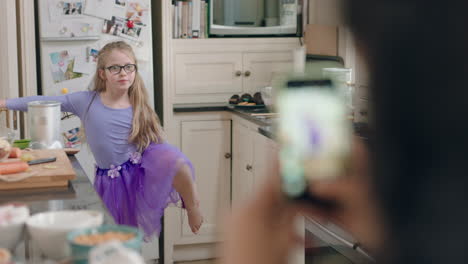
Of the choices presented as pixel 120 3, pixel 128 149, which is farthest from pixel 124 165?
pixel 120 3

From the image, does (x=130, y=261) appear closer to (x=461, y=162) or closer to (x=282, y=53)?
(x=461, y=162)

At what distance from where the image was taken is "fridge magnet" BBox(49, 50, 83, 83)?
3.68m

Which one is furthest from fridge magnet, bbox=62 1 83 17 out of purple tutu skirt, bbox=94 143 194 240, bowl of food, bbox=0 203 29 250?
bowl of food, bbox=0 203 29 250

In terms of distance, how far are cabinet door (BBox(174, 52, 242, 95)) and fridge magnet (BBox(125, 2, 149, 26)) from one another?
309mm

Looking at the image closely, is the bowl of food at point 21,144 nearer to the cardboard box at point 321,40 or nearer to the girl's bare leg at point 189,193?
the girl's bare leg at point 189,193

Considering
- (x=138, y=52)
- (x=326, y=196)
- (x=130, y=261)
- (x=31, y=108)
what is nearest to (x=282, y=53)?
(x=138, y=52)

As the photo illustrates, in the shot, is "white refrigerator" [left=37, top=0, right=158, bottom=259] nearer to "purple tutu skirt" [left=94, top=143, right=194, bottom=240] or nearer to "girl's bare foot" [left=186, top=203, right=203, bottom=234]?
"purple tutu skirt" [left=94, top=143, right=194, bottom=240]

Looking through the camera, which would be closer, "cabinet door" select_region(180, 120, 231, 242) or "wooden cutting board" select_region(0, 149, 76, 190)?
"wooden cutting board" select_region(0, 149, 76, 190)

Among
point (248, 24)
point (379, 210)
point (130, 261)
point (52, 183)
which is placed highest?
point (248, 24)

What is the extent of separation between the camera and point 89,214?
1208mm

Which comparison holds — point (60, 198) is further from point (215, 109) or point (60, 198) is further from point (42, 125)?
point (215, 109)

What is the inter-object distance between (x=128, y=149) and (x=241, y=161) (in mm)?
1114

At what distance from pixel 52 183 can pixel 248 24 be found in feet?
7.94

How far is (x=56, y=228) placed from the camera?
1.11m
